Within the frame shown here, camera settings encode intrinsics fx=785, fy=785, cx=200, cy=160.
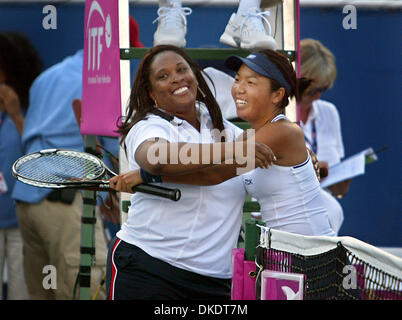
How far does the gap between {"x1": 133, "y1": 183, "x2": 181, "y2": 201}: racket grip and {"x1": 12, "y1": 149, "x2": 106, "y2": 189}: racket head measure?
45 centimetres

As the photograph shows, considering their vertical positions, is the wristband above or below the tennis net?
above

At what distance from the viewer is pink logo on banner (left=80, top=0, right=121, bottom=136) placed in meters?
3.62

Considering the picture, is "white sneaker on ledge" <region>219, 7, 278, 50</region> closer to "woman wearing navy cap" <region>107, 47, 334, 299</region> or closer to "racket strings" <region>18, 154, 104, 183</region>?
"woman wearing navy cap" <region>107, 47, 334, 299</region>

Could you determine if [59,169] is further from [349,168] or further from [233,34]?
[349,168]

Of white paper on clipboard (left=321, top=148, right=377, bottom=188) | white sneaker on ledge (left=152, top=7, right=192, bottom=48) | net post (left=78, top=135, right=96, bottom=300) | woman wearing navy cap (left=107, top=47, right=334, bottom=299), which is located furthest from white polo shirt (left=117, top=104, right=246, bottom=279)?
white paper on clipboard (left=321, top=148, right=377, bottom=188)

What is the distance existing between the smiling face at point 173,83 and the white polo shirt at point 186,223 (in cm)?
10

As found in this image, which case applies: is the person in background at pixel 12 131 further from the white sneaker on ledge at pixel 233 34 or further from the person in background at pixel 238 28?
the white sneaker on ledge at pixel 233 34

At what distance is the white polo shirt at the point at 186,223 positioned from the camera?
289 cm

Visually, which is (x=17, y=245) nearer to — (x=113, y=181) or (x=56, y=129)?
(x=56, y=129)

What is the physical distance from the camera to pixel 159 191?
2.75 m

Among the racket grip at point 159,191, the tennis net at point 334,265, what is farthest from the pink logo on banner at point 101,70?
the tennis net at point 334,265

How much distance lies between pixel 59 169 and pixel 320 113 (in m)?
2.48

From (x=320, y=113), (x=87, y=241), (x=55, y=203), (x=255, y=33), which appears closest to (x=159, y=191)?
(x=255, y=33)
